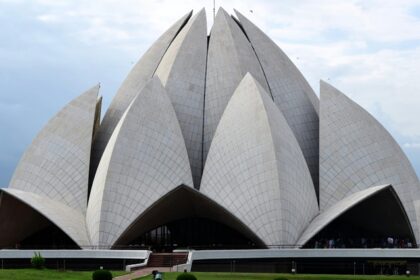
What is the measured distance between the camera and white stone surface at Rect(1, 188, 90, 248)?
3691cm

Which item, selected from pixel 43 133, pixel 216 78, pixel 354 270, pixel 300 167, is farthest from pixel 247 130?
pixel 43 133

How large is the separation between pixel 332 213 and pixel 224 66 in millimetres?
12609

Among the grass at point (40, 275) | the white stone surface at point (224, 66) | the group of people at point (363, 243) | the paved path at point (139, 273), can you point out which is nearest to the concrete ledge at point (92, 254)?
the paved path at point (139, 273)

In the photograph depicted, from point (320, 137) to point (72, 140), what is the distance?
1486 centimetres

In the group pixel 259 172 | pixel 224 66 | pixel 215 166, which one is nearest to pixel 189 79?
pixel 224 66

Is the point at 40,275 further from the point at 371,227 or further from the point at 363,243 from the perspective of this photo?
the point at 371,227

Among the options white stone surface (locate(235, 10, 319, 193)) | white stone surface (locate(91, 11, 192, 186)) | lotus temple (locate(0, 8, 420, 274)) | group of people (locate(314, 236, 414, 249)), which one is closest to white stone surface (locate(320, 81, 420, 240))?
lotus temple (locate(0, 8, 420, 274))

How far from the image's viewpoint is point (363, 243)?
1593 inches

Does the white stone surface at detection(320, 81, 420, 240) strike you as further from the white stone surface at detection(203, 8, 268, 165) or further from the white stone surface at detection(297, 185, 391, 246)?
the white stone surface at detection(203, 8, 268, 165)

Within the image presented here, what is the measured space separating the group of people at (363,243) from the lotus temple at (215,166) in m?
0.16

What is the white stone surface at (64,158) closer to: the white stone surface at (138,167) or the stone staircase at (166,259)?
the white stone surface at (138,167)

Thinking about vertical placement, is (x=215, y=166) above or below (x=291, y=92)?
below

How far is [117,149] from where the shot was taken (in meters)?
38.6

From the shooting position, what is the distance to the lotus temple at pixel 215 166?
37.3 metres
